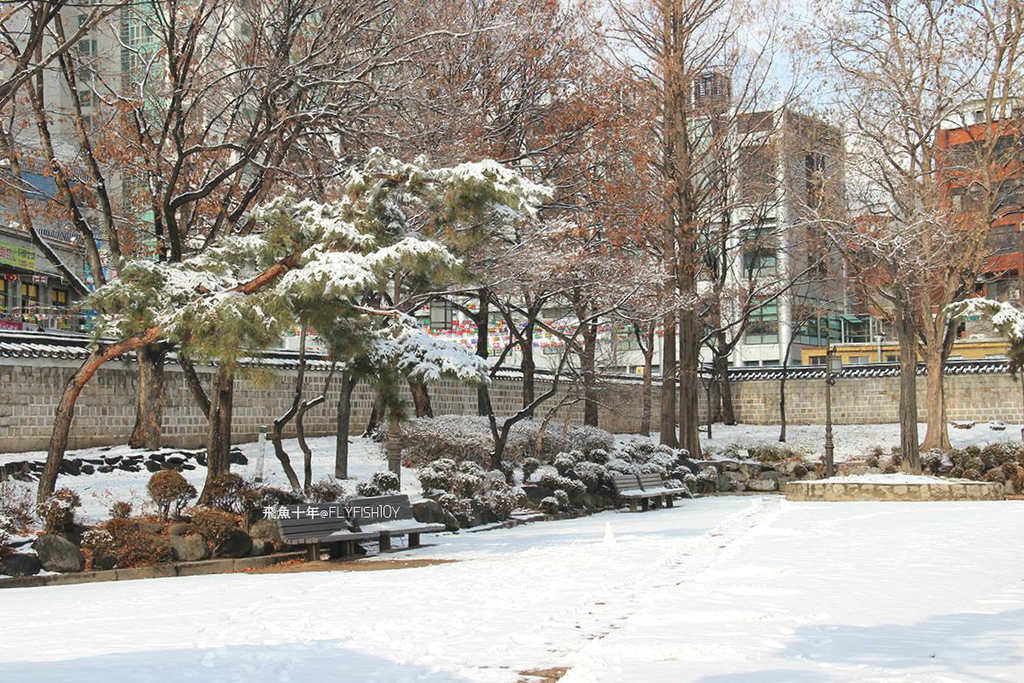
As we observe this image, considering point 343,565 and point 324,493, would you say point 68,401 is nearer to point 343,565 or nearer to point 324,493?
point 324,493

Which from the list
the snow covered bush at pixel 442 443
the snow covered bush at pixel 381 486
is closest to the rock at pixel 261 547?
the snow covered bush at pixel 381 486

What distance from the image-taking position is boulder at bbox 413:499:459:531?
17.9 m

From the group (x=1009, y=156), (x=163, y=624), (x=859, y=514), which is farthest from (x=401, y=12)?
(x=1009, y=156)

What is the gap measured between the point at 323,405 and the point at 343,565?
13841 mm

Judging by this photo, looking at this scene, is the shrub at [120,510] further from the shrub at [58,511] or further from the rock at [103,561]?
the rock at [103,561]

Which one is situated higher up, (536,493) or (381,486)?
(381,486)

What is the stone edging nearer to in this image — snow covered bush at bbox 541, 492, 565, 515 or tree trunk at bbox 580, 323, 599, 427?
snow covered bush at bbox 541, 492, 565, 515

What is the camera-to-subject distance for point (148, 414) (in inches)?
861

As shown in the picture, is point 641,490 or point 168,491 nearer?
point 168,491

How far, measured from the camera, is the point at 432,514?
1814 cm

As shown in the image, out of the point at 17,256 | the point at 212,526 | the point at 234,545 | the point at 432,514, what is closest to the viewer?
the point at 212,526

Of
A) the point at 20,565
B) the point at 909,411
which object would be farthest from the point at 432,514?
the point at 909,411

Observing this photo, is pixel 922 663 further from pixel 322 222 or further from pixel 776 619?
pixel 322 222

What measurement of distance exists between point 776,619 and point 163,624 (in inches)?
189
